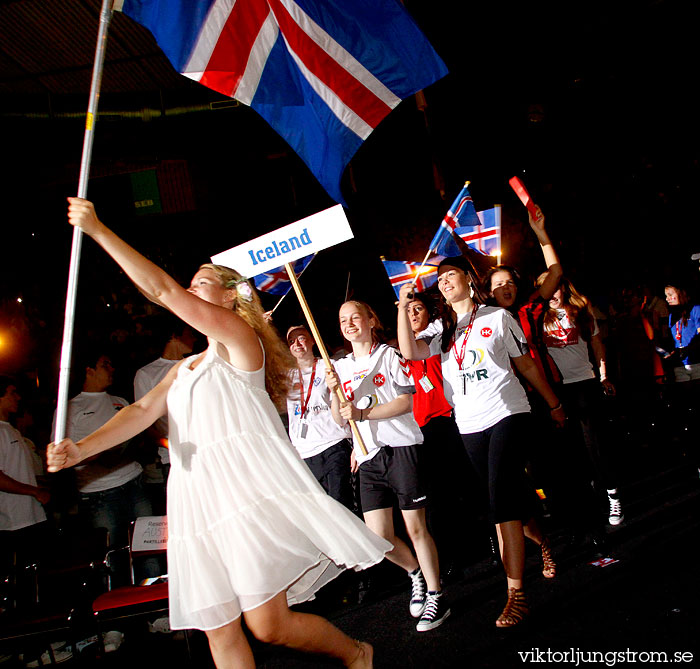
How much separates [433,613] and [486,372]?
63.5 inches

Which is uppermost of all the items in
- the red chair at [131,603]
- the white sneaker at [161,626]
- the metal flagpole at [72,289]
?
the metal flagpole at [72,289]

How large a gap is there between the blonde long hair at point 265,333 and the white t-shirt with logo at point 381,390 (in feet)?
3.93

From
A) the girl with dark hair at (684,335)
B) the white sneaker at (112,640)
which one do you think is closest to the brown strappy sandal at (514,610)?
the white sneaker at (112,640)

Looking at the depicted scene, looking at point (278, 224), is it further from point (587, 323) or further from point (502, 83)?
point (587, 323)

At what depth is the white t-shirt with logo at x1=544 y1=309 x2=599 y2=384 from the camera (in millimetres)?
5441

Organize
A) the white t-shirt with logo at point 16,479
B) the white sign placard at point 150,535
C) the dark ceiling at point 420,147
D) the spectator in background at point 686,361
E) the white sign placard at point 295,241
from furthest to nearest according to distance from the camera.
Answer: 1. the dark ceiling at point 420,147
2. the spectator in background at point 686,361
3. the white t-shirt with logo at point 16,479
4. the white sign placard at point 150,535
5. the white sign placard at point 295,241

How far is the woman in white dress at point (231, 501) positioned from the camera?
239cm

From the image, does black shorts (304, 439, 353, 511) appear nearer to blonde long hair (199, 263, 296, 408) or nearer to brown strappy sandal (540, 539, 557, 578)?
brown strappy sandal (540, 539, 557, 578)

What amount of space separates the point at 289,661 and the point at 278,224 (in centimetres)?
849

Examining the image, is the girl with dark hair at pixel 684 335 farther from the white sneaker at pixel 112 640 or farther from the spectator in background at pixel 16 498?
the spectator in background at pixel 16 498

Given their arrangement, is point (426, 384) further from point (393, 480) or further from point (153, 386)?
point (153, 386)

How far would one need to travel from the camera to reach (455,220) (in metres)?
4.71

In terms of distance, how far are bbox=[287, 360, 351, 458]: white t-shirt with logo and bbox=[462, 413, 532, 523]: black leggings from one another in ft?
4.76

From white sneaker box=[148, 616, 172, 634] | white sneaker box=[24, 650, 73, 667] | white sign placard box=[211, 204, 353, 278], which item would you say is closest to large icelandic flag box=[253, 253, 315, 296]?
white sign placard box=[211, 204, 353, 278]
